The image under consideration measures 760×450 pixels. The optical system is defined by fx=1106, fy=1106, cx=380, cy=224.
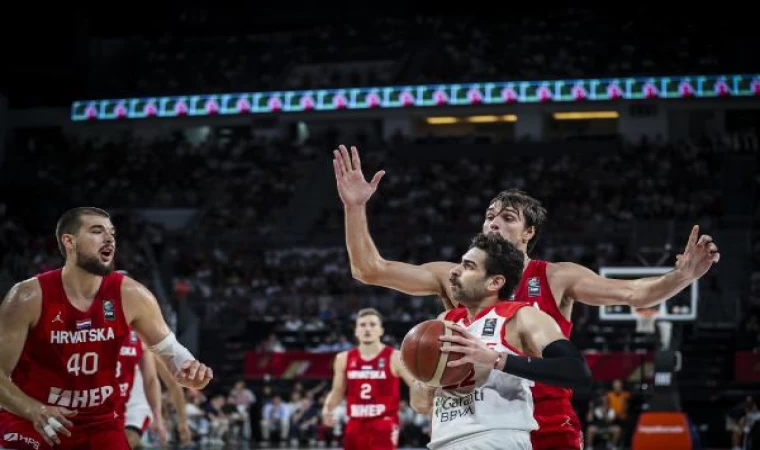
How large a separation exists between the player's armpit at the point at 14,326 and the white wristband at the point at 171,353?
0.73m

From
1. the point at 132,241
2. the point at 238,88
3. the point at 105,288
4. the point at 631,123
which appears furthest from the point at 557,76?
the point at 105,288

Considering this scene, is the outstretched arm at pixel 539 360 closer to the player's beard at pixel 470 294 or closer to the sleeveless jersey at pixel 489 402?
the sleeveless jersey at pixel 489 402

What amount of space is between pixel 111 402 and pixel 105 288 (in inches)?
26.5

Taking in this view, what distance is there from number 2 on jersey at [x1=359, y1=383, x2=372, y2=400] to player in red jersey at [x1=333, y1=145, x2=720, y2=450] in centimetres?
496

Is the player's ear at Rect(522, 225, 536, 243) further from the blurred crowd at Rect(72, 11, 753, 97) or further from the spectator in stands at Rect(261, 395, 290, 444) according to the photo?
the blurred crowd at Rect(72, 11, 753, 97)

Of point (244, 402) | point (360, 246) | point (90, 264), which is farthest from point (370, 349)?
point (244, 402)

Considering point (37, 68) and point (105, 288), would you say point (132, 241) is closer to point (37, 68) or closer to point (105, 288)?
point (37, 68)

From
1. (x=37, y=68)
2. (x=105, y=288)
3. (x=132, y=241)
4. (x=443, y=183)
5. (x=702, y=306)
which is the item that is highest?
(x=37, y=68)

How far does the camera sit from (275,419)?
22.2m

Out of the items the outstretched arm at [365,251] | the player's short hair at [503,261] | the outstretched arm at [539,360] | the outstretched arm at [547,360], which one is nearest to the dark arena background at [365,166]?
the outstretched arm at [365,251]

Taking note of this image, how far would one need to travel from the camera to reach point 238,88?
37625mm

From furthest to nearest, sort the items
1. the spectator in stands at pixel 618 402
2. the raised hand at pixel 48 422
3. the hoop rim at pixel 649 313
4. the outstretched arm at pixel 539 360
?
the spectator in stands at pixel 618 402 → the hoop rim at pixel 649 313 → the raised hand at pixel 48 422 → the outstretched arm at pixel 539 360

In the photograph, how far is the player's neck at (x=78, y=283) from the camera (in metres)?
6.52

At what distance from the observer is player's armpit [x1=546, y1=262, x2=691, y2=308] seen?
618cm
